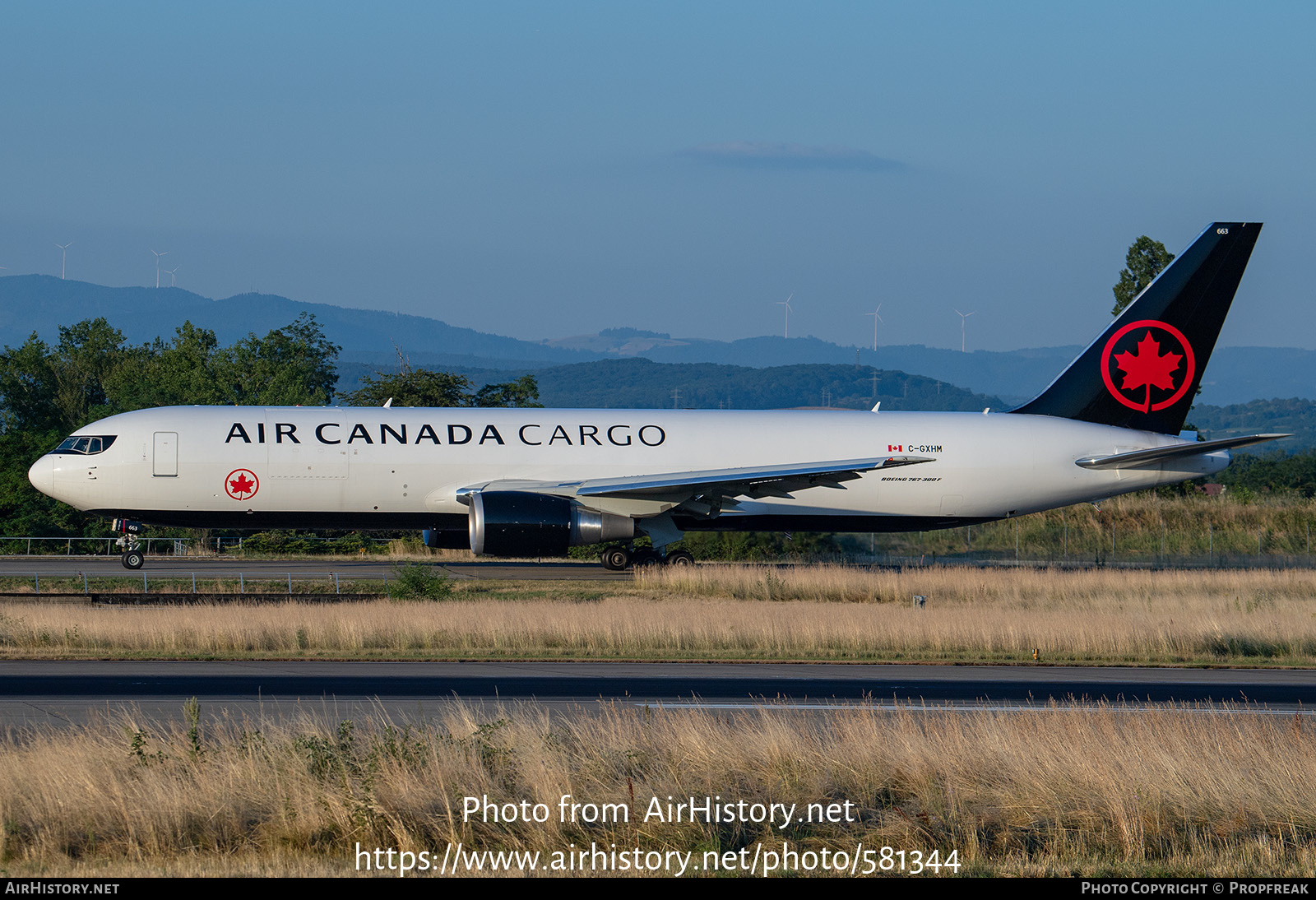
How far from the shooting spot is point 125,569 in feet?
118

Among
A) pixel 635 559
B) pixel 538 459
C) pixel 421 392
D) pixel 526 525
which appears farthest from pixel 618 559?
pixel 421 392

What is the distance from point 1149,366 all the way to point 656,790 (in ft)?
106

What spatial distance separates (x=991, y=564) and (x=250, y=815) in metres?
36.9

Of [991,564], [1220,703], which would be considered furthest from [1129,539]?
[1220,703]

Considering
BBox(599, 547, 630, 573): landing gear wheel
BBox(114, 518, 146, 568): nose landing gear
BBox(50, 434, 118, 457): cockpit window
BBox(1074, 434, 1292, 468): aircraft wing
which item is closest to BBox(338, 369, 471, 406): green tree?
BBox(114, 518, 146, 568): nose landing gear

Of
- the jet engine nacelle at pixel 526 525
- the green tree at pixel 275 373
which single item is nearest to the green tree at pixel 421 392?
the green tree at pixel 275 373

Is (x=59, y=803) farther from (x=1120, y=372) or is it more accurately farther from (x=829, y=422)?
(x=1120, y=372)

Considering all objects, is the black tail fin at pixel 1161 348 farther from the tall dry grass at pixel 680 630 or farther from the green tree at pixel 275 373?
the green tree at pixel 275 373

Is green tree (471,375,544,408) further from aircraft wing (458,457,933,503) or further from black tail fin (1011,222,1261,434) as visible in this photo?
black tail fin (1011,222,1261,434)

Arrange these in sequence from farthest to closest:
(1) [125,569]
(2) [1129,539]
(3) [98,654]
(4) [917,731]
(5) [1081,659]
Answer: (2) [1129,539], (1) [125,569], (5) [1081,659], (3) [98,654], (4) [917,731]

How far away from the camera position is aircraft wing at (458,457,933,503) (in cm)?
3347

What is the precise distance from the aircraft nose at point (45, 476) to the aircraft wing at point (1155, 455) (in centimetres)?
2964

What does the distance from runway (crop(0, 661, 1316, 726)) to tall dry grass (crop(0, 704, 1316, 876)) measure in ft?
8.49

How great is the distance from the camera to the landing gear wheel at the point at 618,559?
3684cm
